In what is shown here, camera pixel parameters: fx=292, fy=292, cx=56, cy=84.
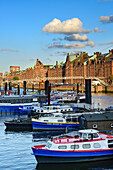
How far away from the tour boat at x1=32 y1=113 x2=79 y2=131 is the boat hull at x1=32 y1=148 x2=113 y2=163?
15.9 m

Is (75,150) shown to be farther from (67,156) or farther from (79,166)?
(79,166)

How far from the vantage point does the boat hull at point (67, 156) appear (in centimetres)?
2940

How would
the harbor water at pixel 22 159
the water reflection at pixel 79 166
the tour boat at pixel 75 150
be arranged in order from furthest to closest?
1. the harbor water at pixel 22 159
2. the tour boat at pixel 75 150
3. the water reflection at pixel 79 166

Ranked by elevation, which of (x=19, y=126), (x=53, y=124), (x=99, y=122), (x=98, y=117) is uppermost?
(x=98, y=117)

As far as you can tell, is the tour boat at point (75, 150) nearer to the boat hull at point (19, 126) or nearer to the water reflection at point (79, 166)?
the water reflection at point (79, 166)

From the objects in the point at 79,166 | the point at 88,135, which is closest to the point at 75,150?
the point at 79,166

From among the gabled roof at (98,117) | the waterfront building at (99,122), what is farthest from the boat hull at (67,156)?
the gabled roof at (98,117)

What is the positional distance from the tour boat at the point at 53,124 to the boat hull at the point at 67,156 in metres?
15.9

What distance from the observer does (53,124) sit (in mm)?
46375

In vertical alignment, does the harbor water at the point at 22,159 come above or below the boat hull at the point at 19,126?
below

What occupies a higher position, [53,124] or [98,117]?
[98,117]

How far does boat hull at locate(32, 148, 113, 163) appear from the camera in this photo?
96.5ft

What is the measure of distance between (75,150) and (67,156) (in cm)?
103

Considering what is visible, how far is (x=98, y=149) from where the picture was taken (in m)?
30.0
